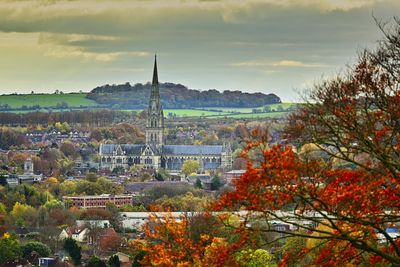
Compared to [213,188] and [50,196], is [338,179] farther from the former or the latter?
[213,188]

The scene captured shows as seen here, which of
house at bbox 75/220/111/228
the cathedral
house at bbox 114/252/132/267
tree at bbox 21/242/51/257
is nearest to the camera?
house at bbox 114/252/132/267

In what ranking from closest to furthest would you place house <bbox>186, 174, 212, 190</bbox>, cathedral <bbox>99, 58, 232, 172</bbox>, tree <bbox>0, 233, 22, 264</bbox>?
tree <bbox>0, 233, 22, 264</bbox> < house <bbox>186, 174, 212, 190</bbox> < cathedral <bbox>99, 58, 232, 172</bbox>

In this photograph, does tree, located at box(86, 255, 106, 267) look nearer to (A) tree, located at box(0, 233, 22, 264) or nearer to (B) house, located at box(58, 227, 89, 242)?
(A) tree, located at box(0, 233, 22, 264)

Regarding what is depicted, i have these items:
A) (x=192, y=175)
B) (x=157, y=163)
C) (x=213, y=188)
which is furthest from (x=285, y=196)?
(x=157, y=163)

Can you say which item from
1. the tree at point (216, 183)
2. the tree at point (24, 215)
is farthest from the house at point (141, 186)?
the tree at point (24, 215)

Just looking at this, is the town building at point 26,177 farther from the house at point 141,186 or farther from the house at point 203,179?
the house at point 203,179

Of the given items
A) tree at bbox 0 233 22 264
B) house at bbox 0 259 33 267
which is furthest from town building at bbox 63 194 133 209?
house at bbox 0 259 33 267
